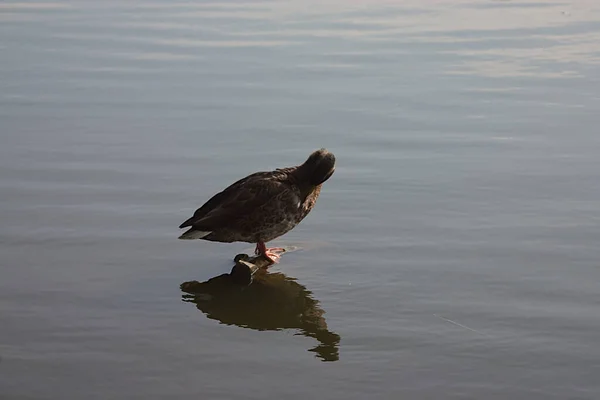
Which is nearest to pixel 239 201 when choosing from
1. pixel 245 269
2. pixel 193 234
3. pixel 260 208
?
pixel 260 208

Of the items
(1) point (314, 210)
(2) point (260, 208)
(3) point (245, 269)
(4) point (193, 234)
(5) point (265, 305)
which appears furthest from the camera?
(1) point (314, 210)

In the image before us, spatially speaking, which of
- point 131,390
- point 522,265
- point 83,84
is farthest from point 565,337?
point 83,84

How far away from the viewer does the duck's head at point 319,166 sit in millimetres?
7145

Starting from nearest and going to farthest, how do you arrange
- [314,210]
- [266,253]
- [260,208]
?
1. [260,208]
2. [266,253]
3. [314,210]

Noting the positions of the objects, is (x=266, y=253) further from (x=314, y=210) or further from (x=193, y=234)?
(x=314, y=210)

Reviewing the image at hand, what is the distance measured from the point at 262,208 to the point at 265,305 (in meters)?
0.84

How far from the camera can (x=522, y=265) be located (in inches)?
267

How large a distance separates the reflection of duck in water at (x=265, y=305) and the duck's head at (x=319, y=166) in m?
Result: 0.69

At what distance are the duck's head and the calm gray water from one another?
0.45 meters

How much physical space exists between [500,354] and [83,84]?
6.91m

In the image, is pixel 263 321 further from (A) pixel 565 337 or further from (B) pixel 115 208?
(B) pixel 115 208

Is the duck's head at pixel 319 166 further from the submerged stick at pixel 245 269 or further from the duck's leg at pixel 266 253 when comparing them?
the submerged stick at pixel 245 269

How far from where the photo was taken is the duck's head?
7.14 metres

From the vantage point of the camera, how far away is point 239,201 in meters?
7.08
